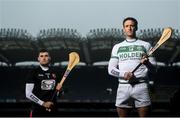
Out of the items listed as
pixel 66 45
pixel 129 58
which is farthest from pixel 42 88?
pixel 66 45

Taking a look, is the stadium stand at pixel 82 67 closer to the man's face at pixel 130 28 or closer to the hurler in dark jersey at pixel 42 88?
the hurler in dark jersey at pixel 42 88

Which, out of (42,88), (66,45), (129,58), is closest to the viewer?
(129,58)

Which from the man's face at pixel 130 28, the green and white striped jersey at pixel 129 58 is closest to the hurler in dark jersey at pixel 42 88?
the green and white striped jersey at pixel 129 58

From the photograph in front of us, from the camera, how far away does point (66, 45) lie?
13.7 feet

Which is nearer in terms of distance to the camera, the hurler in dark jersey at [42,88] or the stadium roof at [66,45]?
the hurler in dark jersey at [42,88]

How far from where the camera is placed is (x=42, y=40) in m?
4.16

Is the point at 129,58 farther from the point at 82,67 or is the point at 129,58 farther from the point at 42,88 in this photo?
the point at 82,67

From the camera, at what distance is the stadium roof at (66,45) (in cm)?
408

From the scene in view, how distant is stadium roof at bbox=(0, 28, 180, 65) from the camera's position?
4082mm

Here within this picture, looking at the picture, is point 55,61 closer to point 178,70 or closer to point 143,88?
point 178,70

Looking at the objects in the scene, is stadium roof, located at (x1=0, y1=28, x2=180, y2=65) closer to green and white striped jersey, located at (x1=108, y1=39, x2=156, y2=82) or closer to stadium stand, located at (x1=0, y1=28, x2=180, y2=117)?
stadium stand, located at (x1=0, y1=28, x2=180, y2=117)

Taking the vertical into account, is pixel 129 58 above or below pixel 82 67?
above

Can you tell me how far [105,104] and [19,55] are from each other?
1123 millimetres

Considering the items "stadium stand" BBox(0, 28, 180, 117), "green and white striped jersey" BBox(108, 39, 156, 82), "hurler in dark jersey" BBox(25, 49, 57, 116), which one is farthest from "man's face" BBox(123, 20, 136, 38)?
"stadium stand" BBox(0, 28, 180, 117)
